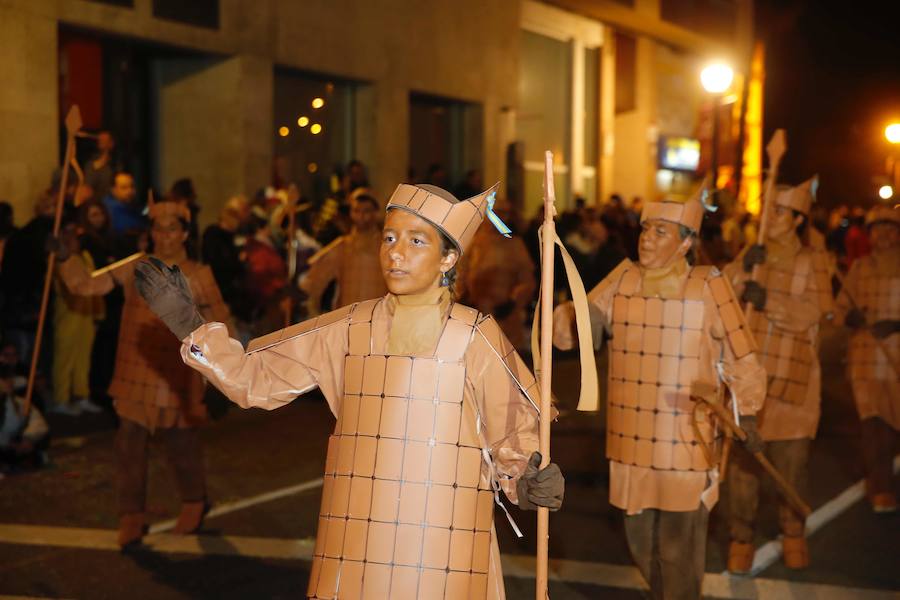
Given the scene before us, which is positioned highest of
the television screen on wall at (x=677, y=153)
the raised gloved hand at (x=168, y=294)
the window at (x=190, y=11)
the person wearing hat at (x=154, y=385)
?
the window at (x=190, y=11)

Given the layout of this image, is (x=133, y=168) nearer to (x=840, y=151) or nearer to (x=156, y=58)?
(x=156, y=58)

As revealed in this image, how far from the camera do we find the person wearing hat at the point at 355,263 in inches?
393

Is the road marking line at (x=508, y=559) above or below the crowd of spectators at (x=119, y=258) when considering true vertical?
below

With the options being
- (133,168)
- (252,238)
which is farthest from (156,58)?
(252,238)

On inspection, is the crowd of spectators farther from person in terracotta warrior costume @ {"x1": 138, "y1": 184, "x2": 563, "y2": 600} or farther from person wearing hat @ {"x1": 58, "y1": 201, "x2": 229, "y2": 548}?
person in terracotta warrior costume @ {"x1": 138, "y1": 184, "x2": 563, "y2": 600}

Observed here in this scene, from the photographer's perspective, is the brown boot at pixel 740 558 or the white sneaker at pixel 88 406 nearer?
the brown boot at pixel 740 558

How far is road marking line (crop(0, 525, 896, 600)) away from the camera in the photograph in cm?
644

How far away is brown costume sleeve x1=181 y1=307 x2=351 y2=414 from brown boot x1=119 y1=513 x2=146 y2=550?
10.9ft

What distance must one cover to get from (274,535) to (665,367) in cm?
287

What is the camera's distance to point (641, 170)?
3095 cm

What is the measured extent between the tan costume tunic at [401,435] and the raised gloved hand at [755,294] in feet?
10.7

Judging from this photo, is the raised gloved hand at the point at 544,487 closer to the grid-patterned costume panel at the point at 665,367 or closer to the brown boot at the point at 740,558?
the grid-patterned costume panel at the point at 665,367

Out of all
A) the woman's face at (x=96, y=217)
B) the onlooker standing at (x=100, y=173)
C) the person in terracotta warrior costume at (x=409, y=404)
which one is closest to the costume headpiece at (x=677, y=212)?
the person in terracotta warrior costume at (x=409, y=404)

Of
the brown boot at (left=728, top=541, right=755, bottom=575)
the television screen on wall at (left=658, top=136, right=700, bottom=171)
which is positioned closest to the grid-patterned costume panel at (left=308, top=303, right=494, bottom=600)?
the brown boot at (left=728, top=541, right=755, bottom=575)
